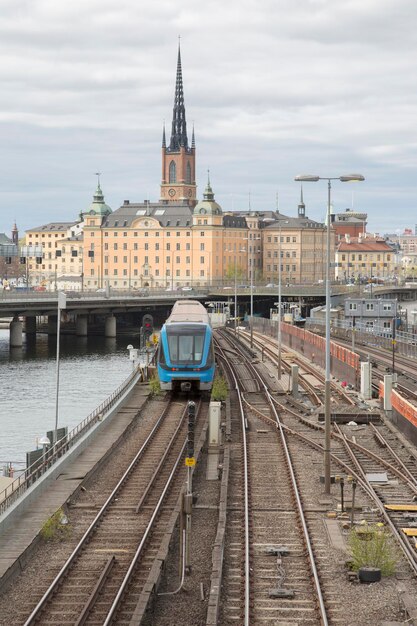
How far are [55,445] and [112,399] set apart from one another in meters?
15.7

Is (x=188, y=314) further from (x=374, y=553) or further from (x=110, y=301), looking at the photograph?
(x=110, y=301)

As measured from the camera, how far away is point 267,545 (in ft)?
87.8

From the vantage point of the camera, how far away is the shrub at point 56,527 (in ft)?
90.2

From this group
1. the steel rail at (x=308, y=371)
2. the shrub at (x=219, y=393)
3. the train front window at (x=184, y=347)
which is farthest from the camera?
the steel rail at (x=308, y=371)

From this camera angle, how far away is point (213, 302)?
178 m

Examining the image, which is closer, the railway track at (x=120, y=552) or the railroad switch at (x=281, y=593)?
the railway track at (x=120, y=552)

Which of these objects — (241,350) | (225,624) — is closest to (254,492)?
(225,624)

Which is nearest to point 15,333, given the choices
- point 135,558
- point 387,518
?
point 387,518

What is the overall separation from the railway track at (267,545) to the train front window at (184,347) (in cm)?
1144

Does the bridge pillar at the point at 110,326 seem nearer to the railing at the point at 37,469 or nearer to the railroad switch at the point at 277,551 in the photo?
the railing at the point at 37,469

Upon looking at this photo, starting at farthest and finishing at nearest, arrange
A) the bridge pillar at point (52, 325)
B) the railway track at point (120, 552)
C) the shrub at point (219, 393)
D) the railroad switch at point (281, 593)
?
the bridge pillar at point (52, 325) < the shrub at point (219, 393) < the railroad switch at point (281, 593) < the railway track at point (120, 552)

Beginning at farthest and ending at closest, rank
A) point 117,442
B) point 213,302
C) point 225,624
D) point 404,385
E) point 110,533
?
point 213,302 < point 404,385 < point 117,442 < point 110,533 < point 225,624

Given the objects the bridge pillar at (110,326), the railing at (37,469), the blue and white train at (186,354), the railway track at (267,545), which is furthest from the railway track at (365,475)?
the bridge pillar at (110,326)

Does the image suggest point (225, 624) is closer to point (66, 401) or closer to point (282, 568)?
point (282, 568)
